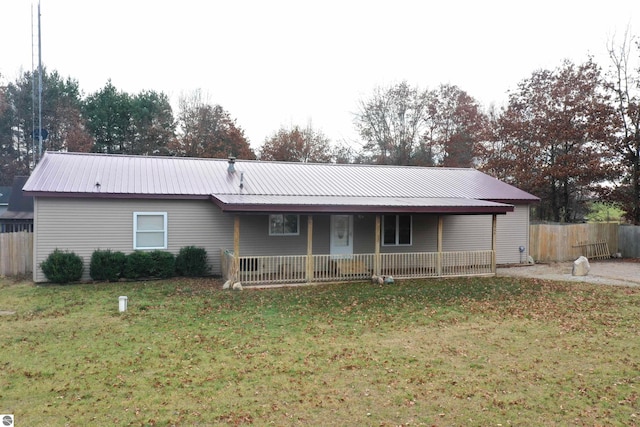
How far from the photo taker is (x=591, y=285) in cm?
1310

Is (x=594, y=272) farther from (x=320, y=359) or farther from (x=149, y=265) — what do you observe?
(x=149, y=265)

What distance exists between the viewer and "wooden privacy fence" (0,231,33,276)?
1417 cm

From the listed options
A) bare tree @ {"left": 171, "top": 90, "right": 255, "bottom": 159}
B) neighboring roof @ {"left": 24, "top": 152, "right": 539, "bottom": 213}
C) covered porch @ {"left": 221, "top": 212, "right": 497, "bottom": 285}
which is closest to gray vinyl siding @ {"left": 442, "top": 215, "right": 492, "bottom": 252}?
neighboring roof @ {"left": 24, "top": 152, "right": 539, "bottom": 213}

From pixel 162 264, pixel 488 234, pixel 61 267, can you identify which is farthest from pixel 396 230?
pixel 61 267

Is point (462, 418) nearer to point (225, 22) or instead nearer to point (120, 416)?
point (120, 416)

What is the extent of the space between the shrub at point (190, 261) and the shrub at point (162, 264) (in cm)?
21

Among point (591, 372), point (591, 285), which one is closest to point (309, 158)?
point (591, 285)

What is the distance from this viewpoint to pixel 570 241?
19703 mm

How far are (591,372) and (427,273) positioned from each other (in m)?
8.78

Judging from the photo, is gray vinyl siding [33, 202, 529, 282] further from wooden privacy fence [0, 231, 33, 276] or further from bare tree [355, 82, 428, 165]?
bare tree [355, 82, 428, 165]

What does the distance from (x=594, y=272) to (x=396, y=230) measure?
282 inches

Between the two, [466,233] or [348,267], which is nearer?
[348,267]

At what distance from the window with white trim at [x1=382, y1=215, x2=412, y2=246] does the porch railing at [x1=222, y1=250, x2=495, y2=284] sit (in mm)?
892

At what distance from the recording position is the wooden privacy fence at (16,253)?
46.5ft
